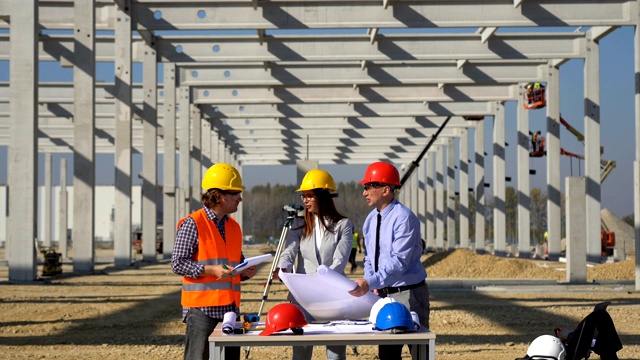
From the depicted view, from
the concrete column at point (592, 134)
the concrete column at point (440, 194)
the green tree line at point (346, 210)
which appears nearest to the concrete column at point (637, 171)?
the concrete column at point (592, 134)

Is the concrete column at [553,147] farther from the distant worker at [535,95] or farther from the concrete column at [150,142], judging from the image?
the concrete column at [150,142]

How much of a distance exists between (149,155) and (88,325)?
15.5 metres

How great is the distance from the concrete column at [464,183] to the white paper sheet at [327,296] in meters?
38.0

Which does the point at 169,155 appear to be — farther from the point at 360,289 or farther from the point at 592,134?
the point at 360,289

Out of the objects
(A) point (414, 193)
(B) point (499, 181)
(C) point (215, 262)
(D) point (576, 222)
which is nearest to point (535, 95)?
(B) point (499, 181)

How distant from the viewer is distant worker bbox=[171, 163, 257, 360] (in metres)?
6.12

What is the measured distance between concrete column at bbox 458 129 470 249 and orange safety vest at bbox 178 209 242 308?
126 feet

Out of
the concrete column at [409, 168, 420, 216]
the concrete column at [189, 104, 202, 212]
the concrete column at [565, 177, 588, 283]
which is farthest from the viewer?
the concrete column at [409, 168, 420, 216]

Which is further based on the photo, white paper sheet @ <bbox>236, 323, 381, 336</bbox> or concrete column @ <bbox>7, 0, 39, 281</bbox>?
concrete column @ <bbox>7, 0, 39, 281</bbox>

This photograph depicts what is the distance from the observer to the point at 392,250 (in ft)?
21.9

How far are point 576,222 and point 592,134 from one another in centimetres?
536

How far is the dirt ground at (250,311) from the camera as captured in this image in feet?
36.9

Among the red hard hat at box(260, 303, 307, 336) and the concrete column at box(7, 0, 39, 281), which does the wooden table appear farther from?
the concrete column at box(7, 0, 39, 281)

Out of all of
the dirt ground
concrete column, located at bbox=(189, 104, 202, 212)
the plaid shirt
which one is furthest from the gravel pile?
the plaid shirt
